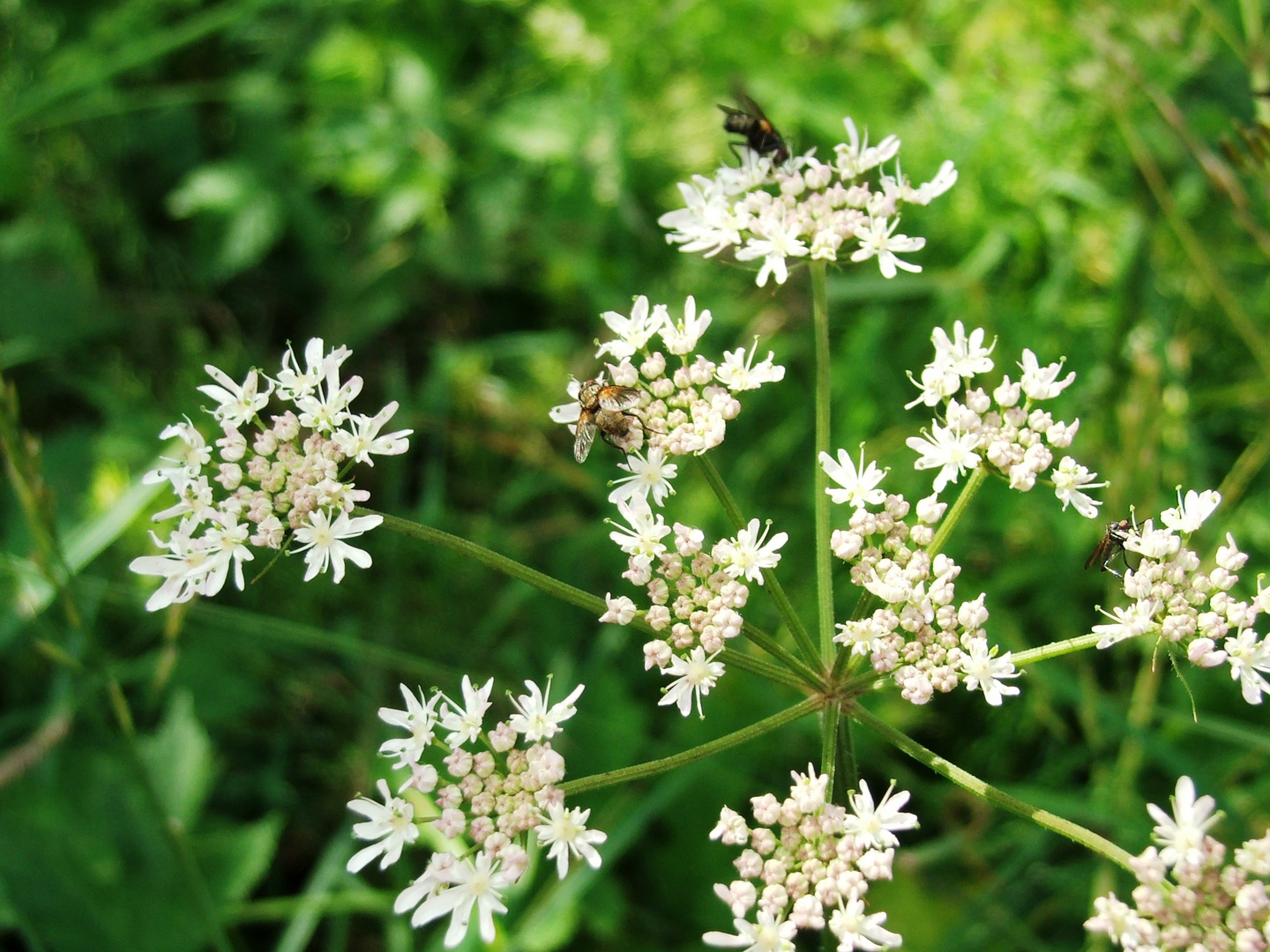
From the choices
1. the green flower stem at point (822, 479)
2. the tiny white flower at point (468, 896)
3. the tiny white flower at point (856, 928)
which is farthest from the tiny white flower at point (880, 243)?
the tiny white flower at point (468, 896)

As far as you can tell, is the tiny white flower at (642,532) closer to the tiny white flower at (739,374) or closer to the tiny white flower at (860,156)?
the tiny white flower at (739,374)

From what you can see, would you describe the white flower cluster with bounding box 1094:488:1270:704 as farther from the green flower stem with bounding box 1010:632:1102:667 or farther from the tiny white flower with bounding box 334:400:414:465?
the tiny white flower with bounding box 334:400:414:465

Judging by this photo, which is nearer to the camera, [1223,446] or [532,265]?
[1223,446]

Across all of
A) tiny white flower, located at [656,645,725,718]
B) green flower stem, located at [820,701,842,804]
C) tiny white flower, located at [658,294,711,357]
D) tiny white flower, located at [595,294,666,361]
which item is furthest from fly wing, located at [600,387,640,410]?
green flower stem, located at [820,701,842,804]

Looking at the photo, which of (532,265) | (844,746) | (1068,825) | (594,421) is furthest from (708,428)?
(532,265)

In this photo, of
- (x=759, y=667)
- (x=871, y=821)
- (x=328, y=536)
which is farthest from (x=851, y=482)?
(x=328, y=536)

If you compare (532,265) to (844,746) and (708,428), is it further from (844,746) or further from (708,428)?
(844,746)

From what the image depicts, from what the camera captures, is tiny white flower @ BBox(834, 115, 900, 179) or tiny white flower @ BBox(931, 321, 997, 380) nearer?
tiny white flower @ BBox(931, 321, 997, 380)
